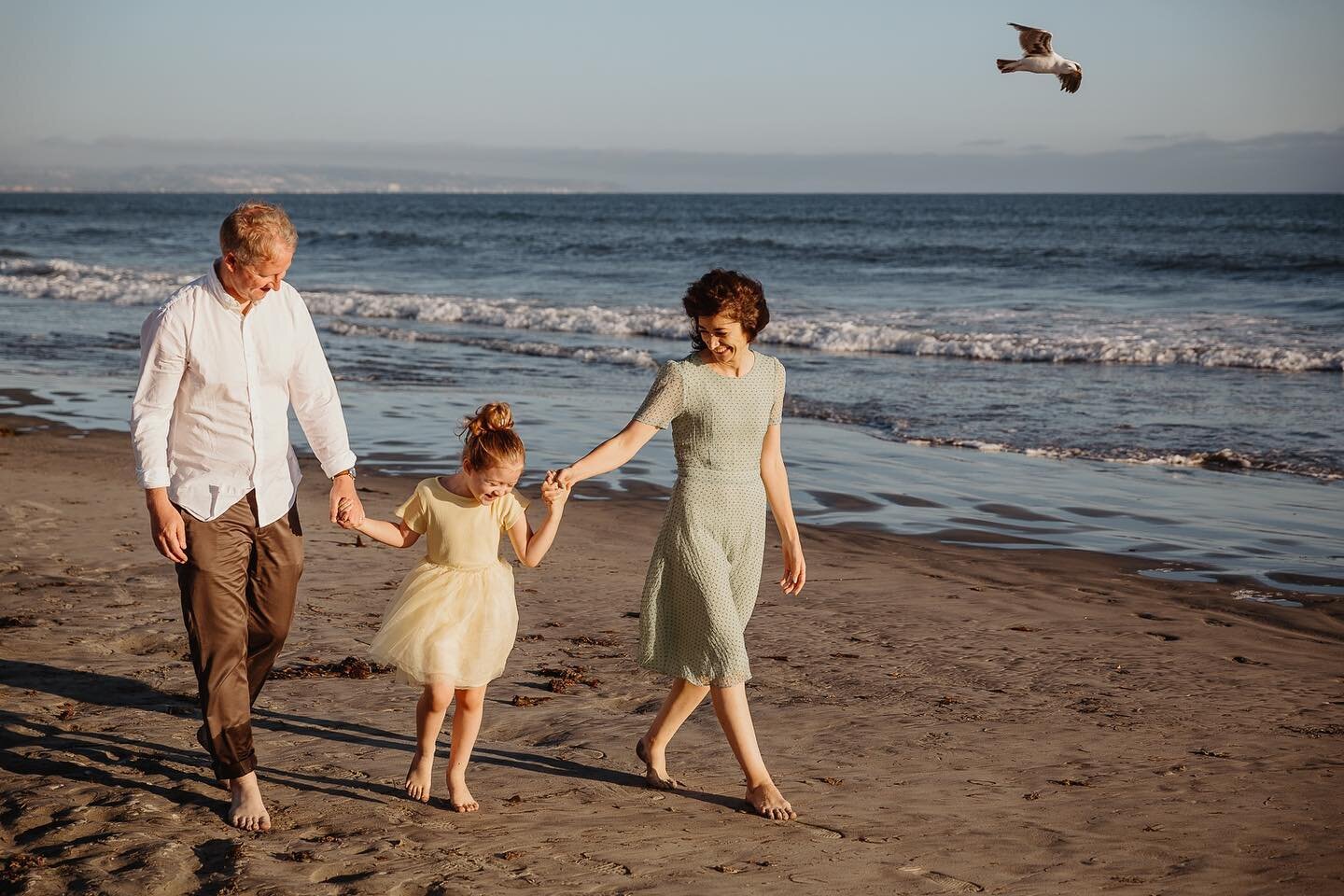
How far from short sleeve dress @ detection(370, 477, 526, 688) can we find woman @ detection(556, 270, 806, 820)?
1.02 feet

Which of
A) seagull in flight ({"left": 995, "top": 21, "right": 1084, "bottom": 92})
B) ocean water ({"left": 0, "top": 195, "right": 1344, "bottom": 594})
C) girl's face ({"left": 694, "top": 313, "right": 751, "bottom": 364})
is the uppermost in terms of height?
seagull in flight ({"left": 995, "top": 21, "right": 1084, "bottom": 92})

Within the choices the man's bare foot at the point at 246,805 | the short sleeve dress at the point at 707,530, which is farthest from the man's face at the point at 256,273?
the man's bare foot at the point at 246,805

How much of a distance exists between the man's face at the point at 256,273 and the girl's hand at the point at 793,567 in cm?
180

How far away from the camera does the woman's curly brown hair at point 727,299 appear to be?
393cm

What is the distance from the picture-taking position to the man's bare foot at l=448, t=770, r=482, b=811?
394cm

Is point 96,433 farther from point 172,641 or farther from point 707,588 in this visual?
point 707,588

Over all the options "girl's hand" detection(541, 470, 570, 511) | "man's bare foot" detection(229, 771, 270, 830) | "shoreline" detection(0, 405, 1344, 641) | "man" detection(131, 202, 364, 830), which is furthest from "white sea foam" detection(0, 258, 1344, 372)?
"man's bare foot" detection(229, 771, 270, 830)

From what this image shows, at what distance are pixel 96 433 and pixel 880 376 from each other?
936cm

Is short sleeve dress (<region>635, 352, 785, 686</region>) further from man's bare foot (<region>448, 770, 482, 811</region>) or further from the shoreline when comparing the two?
the shoreline

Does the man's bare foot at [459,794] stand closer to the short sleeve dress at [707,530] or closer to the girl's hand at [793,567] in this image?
the short sleeve dress at [707,530]

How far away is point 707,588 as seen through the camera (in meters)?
3.98

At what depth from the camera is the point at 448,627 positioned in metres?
3.82

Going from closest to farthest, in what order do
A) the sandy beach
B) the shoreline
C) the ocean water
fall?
the sandy beach, the shoreline, the ocean water

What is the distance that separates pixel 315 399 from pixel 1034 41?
3.00m
